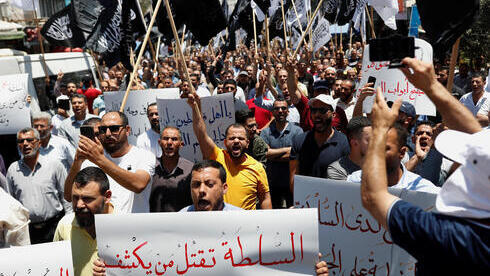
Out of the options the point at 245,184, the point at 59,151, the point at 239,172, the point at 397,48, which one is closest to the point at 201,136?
the point at 239,172

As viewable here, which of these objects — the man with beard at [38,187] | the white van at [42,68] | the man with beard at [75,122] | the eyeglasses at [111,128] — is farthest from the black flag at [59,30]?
the eyeglasses at [111,128]

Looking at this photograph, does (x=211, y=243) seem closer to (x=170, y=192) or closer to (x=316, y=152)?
(x=170, y=192)

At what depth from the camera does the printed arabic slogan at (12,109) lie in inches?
271

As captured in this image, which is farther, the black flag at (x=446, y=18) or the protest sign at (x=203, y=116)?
the protest sign at (x=203, y=116)

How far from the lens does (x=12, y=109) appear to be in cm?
691

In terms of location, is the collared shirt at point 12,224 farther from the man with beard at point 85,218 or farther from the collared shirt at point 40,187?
the collared shirt at point 40,187

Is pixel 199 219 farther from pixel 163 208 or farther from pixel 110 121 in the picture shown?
pixel 110 121

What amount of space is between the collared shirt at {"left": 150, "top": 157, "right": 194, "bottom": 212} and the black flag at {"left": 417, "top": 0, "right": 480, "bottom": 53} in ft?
7.21

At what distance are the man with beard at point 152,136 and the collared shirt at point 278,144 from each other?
1.14 meters

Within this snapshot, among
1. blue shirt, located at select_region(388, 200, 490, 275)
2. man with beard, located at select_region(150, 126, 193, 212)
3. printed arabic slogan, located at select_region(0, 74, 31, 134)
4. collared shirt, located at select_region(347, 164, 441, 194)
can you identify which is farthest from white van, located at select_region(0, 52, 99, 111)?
blue shirt, located at select_region(388, 200, 490, 275)

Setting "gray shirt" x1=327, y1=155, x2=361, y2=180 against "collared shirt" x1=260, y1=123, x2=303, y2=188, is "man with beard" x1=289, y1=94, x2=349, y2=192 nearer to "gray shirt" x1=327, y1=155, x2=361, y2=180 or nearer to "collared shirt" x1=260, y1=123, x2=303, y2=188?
"gray shirt" x1=327, y1=155, x2=361, y2=180

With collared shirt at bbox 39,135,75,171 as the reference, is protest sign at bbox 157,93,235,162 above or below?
above

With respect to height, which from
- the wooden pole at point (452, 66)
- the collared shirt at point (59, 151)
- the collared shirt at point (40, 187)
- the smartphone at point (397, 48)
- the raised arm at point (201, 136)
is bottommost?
the collared shirt at point (40, 187)

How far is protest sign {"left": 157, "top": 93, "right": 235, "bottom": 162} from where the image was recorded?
5.73 m
